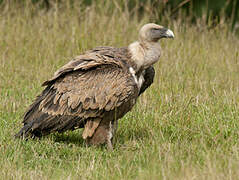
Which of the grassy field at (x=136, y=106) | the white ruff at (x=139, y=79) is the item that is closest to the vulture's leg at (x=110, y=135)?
the grassy field at (x=136, y=106)

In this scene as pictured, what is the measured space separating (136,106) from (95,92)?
4.63 ft

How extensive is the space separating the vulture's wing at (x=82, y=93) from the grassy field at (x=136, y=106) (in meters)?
0.26

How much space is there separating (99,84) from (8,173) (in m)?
1.47

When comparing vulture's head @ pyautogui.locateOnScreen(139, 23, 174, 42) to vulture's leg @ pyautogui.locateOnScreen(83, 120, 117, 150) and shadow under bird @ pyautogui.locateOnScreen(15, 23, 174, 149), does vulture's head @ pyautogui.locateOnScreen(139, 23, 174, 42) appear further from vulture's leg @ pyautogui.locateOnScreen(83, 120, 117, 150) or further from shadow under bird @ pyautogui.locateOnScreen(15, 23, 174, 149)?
vulture's leg @ pyautogui.locateOnScreen(83, 120, 117, 150)

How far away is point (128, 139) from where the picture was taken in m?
6.36

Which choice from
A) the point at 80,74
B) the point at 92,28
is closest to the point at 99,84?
the point at 80,74

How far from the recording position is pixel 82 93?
19.3ft

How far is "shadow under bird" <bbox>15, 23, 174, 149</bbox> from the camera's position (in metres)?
5.81

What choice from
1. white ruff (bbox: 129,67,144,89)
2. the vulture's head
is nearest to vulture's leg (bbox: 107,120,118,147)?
white ruff (bbox: 129,67,144,89)

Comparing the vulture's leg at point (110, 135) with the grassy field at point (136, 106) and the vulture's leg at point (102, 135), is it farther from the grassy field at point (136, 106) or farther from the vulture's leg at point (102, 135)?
the grassy field at point (136, 106)

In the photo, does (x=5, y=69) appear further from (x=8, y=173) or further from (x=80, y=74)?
(x=8, y=173)

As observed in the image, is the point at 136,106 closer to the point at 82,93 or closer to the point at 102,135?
the point at 102,135

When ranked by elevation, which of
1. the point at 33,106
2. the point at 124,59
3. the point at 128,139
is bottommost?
the point at 128,139

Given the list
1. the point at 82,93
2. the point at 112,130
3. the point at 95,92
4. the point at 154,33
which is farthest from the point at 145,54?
the point at 112,130
